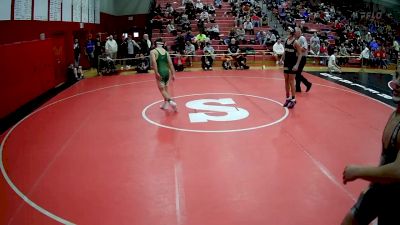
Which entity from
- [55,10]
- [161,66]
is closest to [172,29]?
[55,10]

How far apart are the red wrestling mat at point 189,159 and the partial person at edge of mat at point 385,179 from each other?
4.71 feet

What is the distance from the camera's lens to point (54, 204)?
14.0ft

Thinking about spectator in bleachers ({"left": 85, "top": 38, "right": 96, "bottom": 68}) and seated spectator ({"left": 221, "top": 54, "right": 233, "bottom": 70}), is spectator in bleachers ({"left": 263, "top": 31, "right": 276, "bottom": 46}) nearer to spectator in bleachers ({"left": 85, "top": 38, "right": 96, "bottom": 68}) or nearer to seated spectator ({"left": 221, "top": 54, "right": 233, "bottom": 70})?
seated spectator ({"left": 221, "top": 54, "right": 233, "bottom": 70})

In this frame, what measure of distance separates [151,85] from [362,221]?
1036 cm

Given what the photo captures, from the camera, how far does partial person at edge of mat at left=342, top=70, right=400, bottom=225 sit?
6.93 ft

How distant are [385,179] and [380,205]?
1.07 ft

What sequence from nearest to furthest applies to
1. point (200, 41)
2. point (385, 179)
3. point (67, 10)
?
point (385, 179), point (67, 10), point (200, 41)

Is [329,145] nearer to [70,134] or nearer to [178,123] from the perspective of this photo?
[178,123]

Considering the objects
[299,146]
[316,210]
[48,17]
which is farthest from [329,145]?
[48,17]

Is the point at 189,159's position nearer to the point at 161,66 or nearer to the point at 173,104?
the point at 173,104

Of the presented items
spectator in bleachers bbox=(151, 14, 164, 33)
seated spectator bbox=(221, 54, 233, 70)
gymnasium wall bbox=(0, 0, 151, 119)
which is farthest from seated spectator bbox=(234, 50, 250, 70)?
gymnasium wall bbox=(0, 0, 151, 119)

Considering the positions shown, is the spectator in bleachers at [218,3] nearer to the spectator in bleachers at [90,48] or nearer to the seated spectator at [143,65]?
the seated spectator at [143,65]

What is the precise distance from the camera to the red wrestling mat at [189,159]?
13.3 ft

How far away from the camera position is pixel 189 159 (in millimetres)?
5602
